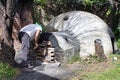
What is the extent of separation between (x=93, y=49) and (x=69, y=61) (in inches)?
60.9

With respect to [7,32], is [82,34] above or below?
below

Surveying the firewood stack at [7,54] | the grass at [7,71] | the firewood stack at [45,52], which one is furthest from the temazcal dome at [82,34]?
the grass at [7,71]

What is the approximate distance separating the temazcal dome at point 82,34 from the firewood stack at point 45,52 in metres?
0.35

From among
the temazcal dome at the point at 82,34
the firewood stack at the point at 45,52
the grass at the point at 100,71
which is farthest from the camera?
the temazcal dome at the point at 82,34

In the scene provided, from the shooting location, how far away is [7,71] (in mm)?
9969

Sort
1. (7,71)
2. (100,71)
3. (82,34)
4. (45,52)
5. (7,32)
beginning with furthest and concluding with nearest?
1. (82,34)
2. (45,52)
3. (7,32)
4. (100,71)
5. (7,71)

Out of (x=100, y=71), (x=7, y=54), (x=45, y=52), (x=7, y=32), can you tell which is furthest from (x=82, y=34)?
(x=7, y=54)

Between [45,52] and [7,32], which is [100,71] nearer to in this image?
[45,52]

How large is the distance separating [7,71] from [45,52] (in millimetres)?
2575

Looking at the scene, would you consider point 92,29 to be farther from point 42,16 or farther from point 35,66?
point 42,16

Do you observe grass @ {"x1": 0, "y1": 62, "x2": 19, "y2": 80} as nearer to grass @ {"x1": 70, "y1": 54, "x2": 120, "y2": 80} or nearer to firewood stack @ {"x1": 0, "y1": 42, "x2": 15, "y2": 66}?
firewood stack @ {"x1": 0, "y1": 42, "x2": 15, "y2": 66}

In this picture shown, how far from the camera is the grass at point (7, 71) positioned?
32.0ft

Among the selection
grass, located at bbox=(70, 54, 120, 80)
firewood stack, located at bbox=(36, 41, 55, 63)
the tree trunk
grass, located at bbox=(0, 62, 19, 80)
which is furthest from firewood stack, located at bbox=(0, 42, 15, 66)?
grass, located at bbox=(70, 54, 120, 80)

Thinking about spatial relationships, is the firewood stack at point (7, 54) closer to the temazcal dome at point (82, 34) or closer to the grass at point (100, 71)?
the grass at point (100, 71)
